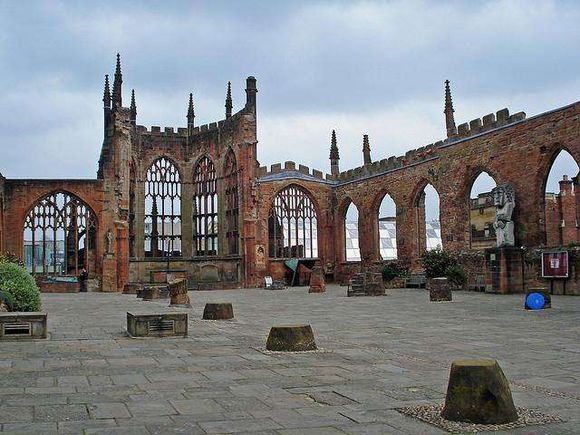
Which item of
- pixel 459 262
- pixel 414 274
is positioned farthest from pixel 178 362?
pixel 414 274

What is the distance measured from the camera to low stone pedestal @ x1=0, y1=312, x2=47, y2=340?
9.15 m

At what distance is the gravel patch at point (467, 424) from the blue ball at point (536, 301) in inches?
413

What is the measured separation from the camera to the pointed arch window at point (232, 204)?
1442 inches

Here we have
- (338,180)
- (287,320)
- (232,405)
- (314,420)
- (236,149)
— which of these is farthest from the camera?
(338,180)

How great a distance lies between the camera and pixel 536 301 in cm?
1457

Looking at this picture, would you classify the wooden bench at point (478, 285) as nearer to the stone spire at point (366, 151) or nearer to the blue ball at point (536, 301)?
the blue ball at point (536, 301)

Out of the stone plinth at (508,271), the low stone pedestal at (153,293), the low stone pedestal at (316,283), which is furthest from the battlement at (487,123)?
the low stone pedestal at (153,293)

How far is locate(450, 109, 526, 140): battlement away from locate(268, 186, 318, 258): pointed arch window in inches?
464

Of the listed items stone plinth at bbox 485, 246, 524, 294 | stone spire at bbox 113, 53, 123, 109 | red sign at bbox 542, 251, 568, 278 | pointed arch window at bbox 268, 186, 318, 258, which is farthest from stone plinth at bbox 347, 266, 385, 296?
stone spire at bbox 113, 53, 123, 109

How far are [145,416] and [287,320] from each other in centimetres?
836

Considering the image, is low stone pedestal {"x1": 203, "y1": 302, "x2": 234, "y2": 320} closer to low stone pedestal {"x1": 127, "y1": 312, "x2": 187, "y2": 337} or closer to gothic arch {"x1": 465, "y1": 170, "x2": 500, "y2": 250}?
low stone pedestal {"x1": 127, "y1": 312, "x2": 187, "y2": 337}

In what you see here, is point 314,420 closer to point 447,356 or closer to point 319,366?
point 319,366

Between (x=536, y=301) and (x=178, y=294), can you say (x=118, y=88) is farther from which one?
(x=536, y=301)

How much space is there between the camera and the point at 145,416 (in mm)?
4562
